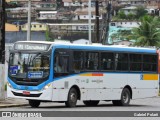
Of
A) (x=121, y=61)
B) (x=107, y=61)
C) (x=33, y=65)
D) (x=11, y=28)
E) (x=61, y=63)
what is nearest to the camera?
(x=33, y=65)

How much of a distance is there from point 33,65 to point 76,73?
2.15 m

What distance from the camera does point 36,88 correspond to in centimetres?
2511

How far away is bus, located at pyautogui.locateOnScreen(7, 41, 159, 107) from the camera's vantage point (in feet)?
82.6

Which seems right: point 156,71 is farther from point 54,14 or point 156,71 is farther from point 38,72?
point 54,14

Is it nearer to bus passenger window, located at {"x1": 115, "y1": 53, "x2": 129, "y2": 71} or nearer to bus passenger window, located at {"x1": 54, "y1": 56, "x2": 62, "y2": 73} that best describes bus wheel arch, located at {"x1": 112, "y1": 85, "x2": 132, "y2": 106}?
bus passenger window, located at {"x1": 115, "y1": 53, "x2": 129, "y2": 71}

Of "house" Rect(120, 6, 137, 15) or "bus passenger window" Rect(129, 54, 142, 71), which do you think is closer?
"bus passenger window" Rect(129, 54, 142, 71)

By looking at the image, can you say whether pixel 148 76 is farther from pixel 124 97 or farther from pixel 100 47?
pixel 100 47

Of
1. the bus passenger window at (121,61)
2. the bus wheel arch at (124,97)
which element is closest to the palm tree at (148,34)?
the bus wheel arch at (124,97)

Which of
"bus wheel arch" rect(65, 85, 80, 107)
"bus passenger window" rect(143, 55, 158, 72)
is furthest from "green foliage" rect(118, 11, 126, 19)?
"bus wheel arch" rect(65, 85, 80, 107)

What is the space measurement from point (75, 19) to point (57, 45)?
148 m

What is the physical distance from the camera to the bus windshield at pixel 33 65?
82.4 feet

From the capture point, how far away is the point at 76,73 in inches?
1043

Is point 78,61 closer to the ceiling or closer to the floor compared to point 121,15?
closer to the ceiling

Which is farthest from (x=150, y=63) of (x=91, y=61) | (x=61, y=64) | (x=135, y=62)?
(x=61, y=64)
